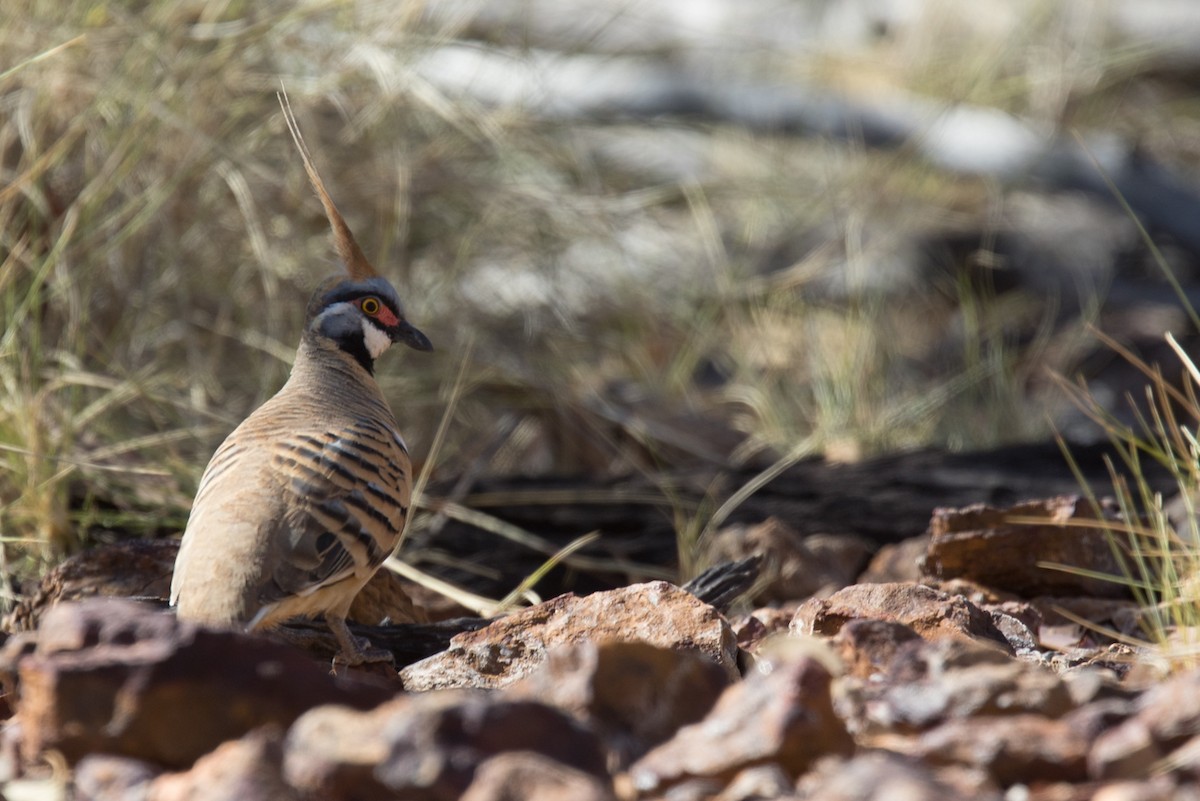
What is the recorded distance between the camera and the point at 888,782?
1939 mm

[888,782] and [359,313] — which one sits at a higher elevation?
[359,313]

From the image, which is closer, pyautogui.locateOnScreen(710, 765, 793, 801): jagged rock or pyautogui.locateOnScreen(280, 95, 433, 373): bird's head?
pyautogui.locateOnScreen(710, 765, 793, 801): jagged rock

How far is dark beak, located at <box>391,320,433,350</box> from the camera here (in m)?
4.05

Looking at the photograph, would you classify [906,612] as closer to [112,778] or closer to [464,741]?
[464,741]

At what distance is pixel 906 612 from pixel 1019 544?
2.99ft

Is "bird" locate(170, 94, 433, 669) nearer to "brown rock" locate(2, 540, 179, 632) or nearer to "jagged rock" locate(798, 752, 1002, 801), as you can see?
"brown rock" locate(2, 540, 179, 632)

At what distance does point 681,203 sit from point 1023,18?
3.04 m

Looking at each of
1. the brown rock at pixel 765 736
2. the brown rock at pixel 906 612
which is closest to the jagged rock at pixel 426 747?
the brown rock at pixel 765 736

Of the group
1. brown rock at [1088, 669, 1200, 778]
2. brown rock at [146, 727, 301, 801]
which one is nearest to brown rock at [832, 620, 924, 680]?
brown rock at [1088, 669, 1200, 778]

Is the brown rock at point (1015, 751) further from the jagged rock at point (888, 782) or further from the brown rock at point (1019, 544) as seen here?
the brown rock at point (1019, 544)

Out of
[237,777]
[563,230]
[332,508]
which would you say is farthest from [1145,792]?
[563,230]

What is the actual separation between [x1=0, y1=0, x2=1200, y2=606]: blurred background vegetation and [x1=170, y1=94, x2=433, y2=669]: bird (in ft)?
2.13

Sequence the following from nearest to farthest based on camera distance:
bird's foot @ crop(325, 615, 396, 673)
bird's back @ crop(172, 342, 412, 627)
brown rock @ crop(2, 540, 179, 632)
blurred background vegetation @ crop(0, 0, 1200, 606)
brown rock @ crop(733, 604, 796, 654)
Answer: bird's back @ crop(172, 342, 412, 627) < bird's foot @ crop(325, 615, 396, 673) < brown rock @ crop(733, 604, 796, 654) < brown rock @ crop(2, 540, 179, 632) < blurred background vegetation @ crop(0, 0, 1200, 606)

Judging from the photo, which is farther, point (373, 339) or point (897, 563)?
point (897, 563)
